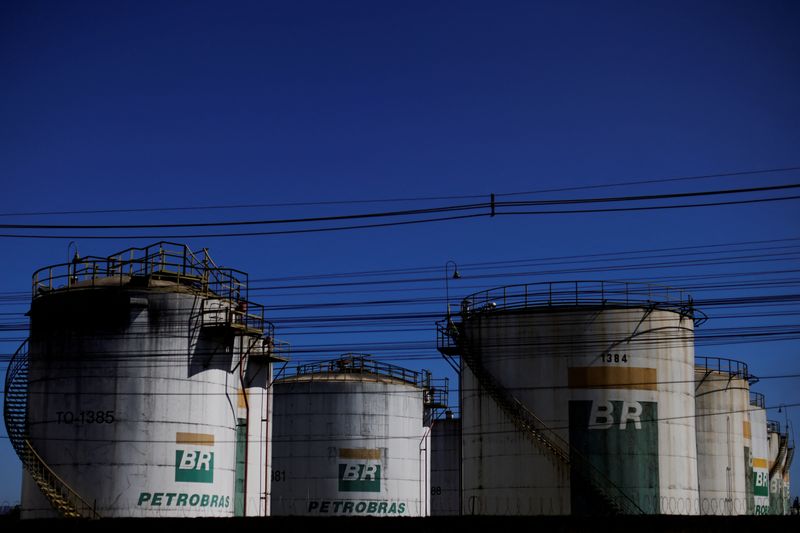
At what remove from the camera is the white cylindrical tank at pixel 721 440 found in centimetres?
5431

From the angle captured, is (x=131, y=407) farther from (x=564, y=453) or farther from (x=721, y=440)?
(x=721, y=440)

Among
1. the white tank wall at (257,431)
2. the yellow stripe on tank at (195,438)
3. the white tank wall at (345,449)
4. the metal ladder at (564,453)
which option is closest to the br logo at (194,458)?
the yellow stripe on tank at (195,438)

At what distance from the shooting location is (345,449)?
49.2 m

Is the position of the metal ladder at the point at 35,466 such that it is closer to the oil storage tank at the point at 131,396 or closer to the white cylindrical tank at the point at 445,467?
the oil storage tank at the point at 131,396

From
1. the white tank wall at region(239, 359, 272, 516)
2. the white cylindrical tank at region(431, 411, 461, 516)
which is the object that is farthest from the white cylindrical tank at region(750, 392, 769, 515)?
the white tank wall at region(239, 359, 272, 516)

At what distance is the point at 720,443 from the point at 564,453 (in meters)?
19.1

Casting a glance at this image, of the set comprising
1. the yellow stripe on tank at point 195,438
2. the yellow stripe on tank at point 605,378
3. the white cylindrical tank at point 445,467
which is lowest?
the white cylindrical tank at point 445,467

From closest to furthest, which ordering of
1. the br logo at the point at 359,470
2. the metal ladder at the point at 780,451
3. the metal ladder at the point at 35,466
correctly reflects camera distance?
the metal ladder at the point at 35,466 < the br logo at the point at 359,470 < the metal ladder at the point at 780,451

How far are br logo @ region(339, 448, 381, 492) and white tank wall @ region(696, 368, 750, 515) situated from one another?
51.5ft

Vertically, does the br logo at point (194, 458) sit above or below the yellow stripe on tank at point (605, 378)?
below

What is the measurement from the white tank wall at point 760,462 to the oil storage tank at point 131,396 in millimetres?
34163

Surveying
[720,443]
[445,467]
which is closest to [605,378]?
[720,443]

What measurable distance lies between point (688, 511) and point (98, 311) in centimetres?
2171

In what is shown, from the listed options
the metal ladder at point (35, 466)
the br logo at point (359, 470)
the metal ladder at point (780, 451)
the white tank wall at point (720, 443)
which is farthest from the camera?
the metal ladder at point (780, 451)
